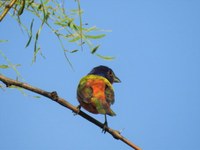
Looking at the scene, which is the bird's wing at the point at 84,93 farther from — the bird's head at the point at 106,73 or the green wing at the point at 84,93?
the bird's head at the point at 106,73

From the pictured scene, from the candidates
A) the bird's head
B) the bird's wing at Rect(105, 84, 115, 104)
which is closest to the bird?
the bird's wing at Rect(105, 84, 115, 104)

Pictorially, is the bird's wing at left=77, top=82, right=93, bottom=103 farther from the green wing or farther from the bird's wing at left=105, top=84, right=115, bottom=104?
the bird's wing at left=105, top=84, right=115, bottom=104

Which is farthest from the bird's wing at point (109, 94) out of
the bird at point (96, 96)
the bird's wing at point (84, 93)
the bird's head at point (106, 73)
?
the bird's head at point (106, 73)

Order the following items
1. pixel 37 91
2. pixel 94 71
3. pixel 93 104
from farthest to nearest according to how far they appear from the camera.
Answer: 1. pixel 94 71
2. pixel 93 104
3. pixel 37 91

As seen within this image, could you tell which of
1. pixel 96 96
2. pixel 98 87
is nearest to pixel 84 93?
pixel 96 96

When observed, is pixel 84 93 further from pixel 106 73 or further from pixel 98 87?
pixel 106 73

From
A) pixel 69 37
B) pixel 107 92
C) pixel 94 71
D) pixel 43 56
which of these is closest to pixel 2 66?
pixel 43 56

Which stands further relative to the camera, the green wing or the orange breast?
the orange breast

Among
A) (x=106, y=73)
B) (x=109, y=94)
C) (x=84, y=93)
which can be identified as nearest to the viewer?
(x=84, y=93)

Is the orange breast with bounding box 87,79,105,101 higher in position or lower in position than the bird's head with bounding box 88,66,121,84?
higher

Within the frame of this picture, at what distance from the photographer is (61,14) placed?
2.15 metres

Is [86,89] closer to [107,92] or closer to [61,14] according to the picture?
[107,92]

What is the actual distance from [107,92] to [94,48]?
218 cm

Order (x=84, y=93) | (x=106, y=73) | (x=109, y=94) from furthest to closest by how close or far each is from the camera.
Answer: (x=106, y=73) → (x=109, y=94) → (x=84, y=93)
